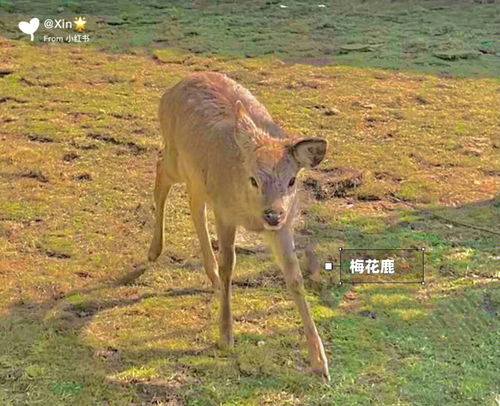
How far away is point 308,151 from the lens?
347cm

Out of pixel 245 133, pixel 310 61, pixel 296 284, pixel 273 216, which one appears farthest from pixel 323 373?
pixel 310 61

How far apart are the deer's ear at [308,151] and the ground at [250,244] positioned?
100 centimetres

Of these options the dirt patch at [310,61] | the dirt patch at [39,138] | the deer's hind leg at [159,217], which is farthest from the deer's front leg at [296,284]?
the dirt patch at [310,61]

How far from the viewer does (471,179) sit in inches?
241

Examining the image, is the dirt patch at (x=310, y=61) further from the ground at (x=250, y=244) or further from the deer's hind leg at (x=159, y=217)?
the deer's hind leg at (x=159, y=217)

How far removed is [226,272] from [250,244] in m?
1.14

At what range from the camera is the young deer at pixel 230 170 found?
3.46 meters

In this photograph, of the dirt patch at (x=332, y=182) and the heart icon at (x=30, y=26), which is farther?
the heart icon at (x=30, y=26)

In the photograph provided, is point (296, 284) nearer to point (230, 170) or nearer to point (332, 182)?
point (230, 170)

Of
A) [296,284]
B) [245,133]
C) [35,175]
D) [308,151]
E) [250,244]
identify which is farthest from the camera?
[35,175]

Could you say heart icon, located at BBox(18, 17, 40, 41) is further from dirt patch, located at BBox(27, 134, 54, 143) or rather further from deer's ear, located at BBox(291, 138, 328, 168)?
deer's ear, located at BBox(291, 138, 328, 168)

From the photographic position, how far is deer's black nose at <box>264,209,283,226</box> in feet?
11.0

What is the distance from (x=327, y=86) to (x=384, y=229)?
11.1 feet

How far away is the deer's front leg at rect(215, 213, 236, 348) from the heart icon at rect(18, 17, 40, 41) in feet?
23.6
